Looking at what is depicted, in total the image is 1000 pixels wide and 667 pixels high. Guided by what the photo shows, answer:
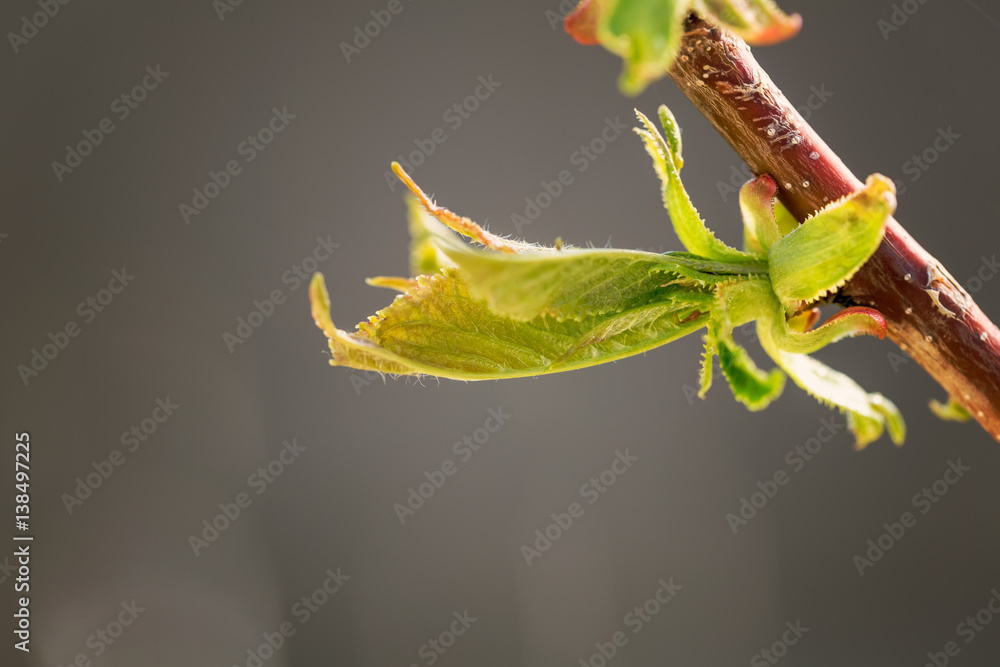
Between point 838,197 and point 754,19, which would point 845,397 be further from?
point 754,19

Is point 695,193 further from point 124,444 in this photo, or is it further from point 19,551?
point 19,551

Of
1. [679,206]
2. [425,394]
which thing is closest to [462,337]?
[679,206]

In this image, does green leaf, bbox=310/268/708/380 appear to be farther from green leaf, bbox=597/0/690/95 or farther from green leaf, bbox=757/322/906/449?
green leaf, bbox=597/0/690/95

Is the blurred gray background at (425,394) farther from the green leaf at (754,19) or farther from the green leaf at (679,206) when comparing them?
the green leaf at (754,19)

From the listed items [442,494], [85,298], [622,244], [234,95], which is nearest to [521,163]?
[622,244]

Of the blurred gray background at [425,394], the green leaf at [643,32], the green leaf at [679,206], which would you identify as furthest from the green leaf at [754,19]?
the blurred gray background at [425,394]

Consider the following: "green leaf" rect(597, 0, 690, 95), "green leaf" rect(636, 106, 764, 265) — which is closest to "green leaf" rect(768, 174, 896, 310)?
"green leaf" rect(636, 106, 764, 265)

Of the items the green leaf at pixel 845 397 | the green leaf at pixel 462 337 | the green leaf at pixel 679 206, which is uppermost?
the green leaf at pixel 679 206
